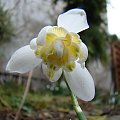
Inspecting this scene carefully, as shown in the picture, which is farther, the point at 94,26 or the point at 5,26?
the point at 94,26

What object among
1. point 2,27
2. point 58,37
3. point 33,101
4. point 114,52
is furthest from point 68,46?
point 114,52

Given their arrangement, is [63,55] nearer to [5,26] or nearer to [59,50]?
[59,50]

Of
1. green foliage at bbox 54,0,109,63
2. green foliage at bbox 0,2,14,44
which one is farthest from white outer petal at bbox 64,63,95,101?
green foliage at bbox 54,0,109,63

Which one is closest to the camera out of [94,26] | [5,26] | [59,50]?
[59,50]

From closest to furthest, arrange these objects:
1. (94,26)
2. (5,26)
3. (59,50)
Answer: (59,50), (5,26), (94,26)

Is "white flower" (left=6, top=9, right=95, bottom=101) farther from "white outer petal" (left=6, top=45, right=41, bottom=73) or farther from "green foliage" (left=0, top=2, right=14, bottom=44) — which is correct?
"green foliage" (left=0, top=2, right=14, bottom=44)

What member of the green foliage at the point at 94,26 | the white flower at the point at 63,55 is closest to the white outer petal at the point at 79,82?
the white flower at the point at 63,55

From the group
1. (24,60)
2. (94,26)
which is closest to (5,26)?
(94,26)

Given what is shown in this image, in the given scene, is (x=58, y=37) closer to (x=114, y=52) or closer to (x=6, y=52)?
(x=6, y=52)
